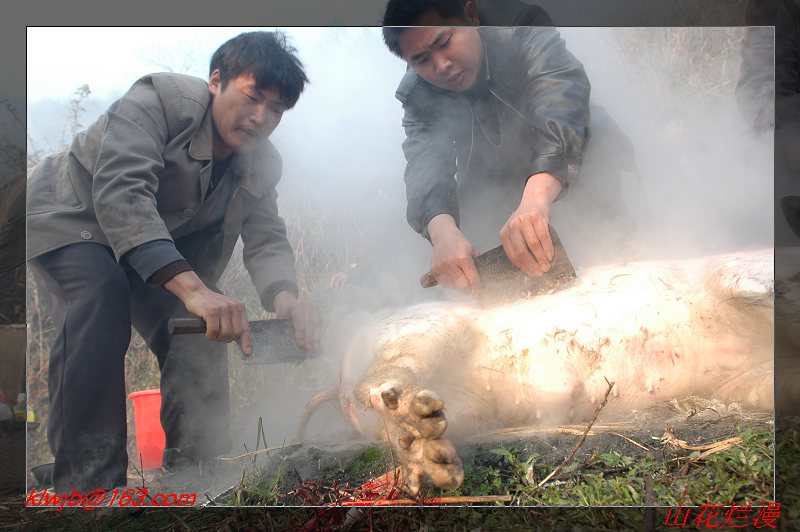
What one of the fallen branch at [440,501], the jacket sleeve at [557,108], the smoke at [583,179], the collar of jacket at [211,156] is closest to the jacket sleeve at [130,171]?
the collar of jacket at [211,156]

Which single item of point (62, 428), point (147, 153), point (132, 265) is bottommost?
point (62, 428)

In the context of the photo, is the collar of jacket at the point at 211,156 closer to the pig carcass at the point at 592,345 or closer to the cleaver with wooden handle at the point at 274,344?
the cleaver with wooden handle at the point at 274,344

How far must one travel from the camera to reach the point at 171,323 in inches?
124

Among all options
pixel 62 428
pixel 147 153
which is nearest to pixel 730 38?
pixel 147 153

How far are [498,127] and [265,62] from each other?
1107 mm

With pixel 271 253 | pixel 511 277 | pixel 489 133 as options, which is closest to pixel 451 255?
pixel 511 277

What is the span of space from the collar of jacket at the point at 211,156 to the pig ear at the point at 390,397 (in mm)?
1216

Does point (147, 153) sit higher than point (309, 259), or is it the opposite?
point (147, 153)

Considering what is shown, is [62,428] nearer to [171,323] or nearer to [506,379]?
[171,323]

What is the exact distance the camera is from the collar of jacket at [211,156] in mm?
3240

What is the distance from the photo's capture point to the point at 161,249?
3105 millimetres

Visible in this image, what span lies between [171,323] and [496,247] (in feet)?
4.92

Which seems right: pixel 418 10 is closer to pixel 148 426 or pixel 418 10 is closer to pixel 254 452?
pixel 254 452

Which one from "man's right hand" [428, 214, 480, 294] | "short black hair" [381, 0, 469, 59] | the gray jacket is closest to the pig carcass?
"man's right hand" [428, 214, 480, 294]
